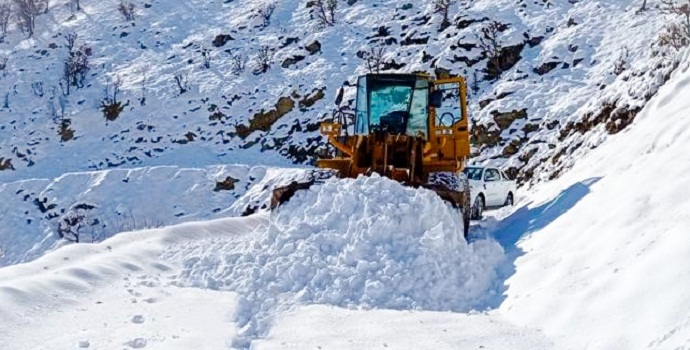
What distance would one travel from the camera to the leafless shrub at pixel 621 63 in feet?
82.5

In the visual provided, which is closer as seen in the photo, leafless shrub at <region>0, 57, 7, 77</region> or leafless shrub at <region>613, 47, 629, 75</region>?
leafless shrub at <region>613, 47, 629, 75</region>

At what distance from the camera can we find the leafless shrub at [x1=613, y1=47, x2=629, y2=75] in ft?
82.5

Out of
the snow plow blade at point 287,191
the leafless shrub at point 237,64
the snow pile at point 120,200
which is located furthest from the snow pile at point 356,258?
the leafless shrub at point 237,64

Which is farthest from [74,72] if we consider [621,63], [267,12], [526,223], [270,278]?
[270,278]

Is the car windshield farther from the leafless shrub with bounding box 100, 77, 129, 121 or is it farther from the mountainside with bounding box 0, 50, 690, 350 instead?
the leafless shrub with bounding box 100, 77, 129, 121

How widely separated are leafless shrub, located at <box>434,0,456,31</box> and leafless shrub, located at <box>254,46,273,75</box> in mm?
9663

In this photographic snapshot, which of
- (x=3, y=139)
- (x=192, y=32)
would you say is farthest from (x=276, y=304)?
(x=192, y=32)

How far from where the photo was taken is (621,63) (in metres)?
25.5

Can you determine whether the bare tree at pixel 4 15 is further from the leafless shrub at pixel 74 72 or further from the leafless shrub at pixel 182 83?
the leafless shrub at pixel 182 83

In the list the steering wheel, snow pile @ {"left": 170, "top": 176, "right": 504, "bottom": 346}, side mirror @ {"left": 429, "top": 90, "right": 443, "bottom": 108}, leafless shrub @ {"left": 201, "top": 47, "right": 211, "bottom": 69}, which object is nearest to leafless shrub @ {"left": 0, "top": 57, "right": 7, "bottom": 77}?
leafless shrub @ {"left": 201, "top": 47, "right": 211, "bottom": 69}

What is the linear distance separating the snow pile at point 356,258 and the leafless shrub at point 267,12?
3540 centimetres

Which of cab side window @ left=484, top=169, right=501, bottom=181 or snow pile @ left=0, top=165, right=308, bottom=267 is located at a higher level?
cab side window @ left=484, top=169, right=501, bottom=181

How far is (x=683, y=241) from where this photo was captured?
480 cm

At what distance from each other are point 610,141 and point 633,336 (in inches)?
302
